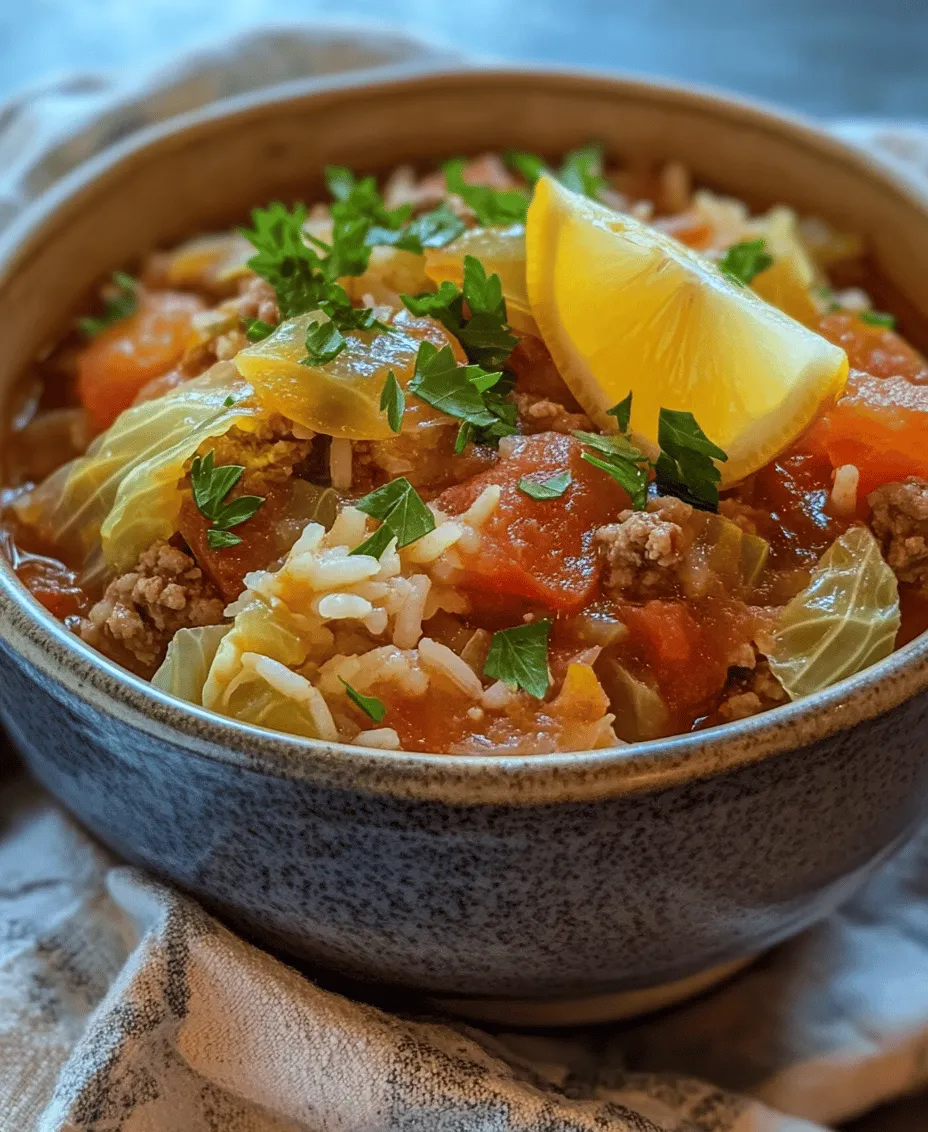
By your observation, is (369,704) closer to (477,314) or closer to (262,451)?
(262,451)

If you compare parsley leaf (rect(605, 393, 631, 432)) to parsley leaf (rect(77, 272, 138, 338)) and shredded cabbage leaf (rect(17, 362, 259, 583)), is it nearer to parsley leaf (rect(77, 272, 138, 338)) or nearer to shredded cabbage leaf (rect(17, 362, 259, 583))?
shredded cabbage leaf (rect(17, 362, 259, 583))

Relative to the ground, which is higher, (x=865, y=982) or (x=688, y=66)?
(x=688, y=66)

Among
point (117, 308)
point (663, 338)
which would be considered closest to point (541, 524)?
point (663, 338)

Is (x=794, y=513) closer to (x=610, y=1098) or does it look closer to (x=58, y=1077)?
(x=610, y=1098)

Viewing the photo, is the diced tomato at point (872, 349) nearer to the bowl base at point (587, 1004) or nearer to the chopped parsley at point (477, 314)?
the chopped parsley at point (477, 314)

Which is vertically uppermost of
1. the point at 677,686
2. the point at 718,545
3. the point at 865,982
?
the point at 718,545

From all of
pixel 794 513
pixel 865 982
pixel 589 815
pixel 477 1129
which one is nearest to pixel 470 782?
pixel 589 815
